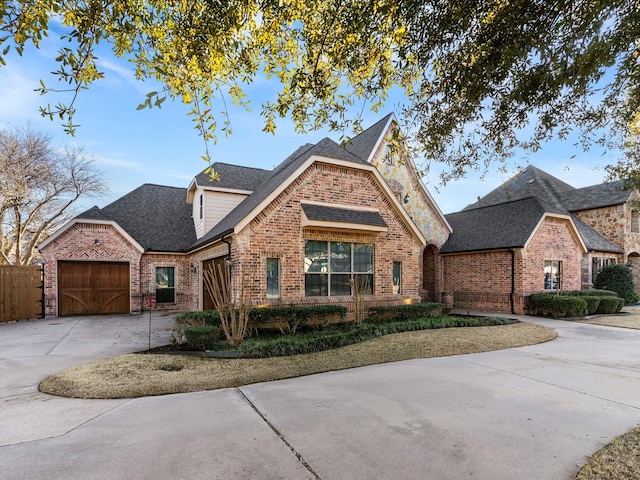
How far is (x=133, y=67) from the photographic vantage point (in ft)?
16.7

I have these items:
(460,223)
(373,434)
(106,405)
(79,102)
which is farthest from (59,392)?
(460,223)

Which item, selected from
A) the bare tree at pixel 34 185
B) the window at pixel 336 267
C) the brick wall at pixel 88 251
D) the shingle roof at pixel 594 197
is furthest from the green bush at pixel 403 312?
the bare tree at pixel 34 185

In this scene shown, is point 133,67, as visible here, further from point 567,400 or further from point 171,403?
point 567,400

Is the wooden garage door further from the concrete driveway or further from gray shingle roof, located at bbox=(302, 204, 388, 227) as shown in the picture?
gray shingle roof, located at bbox=(302, 204, 388, 227)

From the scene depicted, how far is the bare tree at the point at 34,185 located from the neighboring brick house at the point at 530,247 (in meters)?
24.9

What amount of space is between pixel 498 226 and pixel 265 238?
43.4 feet

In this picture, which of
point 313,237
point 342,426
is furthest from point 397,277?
point 342,426

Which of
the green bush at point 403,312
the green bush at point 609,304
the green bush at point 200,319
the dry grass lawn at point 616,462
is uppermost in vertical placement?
the green bush at point 200,319

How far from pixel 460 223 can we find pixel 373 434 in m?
19.6

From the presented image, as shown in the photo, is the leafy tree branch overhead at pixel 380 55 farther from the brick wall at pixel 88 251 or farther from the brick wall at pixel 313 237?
the brick wall at pixel 88 251

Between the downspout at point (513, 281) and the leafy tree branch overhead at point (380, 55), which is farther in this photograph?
the downspout at point (513, 281)

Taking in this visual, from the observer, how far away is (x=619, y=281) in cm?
1911

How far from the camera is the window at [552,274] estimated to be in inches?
655

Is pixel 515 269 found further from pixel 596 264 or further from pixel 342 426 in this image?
pixel 342 426
